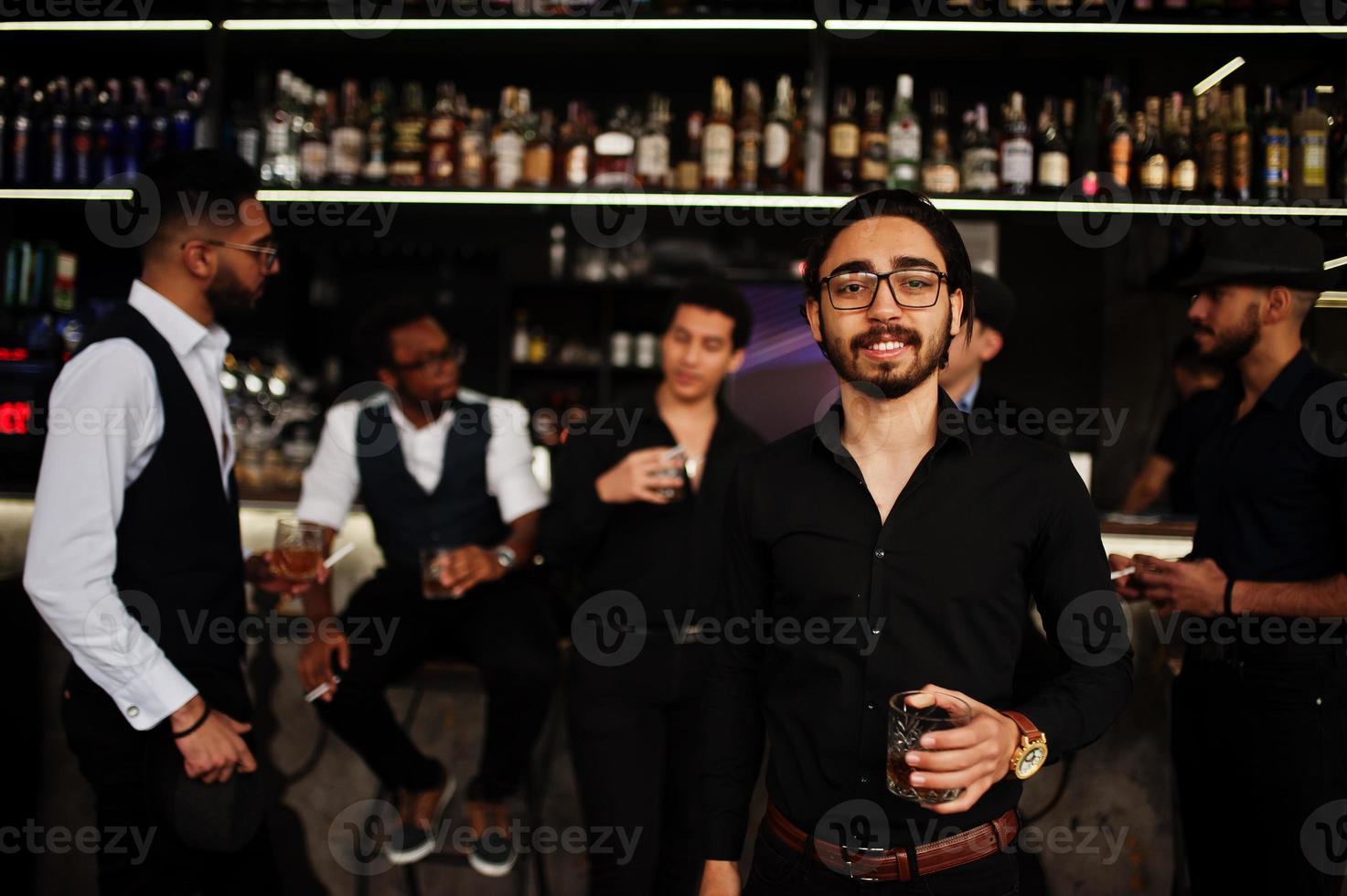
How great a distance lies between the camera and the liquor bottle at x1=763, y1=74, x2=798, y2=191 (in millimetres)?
2961

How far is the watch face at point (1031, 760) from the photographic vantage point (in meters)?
1.16

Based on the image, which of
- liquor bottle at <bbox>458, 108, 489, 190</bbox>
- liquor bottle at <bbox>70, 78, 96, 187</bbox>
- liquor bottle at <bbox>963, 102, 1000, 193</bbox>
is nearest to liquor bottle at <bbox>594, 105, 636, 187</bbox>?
liquor bottle at <bbox>458, 108, 489, 190</bbox>

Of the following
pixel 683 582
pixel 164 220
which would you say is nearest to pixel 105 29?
pixel 164 220

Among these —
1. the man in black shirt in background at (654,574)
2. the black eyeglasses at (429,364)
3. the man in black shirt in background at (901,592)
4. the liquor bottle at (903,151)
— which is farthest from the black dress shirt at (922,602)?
the liquor bottle at (903,151)

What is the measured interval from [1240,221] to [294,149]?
260 cm

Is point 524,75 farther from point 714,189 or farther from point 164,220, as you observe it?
point 164,220

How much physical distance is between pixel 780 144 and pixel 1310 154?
138cm

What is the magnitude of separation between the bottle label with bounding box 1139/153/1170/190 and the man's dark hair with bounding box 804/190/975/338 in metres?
1.76

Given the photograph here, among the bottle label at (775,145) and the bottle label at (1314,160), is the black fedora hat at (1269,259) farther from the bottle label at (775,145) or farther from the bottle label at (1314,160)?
the bottle label at (775,145)

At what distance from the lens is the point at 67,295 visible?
3.33m

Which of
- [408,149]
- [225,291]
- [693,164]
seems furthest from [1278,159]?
[225,291]

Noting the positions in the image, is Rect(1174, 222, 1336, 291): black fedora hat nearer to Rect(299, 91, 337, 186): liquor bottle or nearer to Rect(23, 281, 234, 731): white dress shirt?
Rect(23, 281, 234, 731): white dress shirt

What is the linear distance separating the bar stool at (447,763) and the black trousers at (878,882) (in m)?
1.35

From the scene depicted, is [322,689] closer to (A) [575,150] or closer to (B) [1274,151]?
(A) [575,150]
